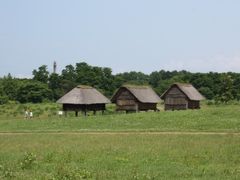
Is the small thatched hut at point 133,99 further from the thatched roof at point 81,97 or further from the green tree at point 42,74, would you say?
the green tree at point 42,74

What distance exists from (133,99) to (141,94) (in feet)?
6.02

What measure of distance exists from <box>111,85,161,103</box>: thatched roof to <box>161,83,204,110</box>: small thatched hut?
3.02m

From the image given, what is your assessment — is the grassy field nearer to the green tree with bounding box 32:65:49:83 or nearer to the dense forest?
the dense forest

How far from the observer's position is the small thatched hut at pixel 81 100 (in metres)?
57.2

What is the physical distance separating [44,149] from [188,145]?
7167 millimetres

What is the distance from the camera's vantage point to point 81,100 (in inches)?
2243

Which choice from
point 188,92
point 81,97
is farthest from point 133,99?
point 188,92

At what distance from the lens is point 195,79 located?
10419 centimetres

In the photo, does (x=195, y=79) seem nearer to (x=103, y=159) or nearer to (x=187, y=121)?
(x=187, y=121)

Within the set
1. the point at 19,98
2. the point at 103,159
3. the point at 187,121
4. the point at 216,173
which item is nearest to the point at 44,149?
the point at 103,159

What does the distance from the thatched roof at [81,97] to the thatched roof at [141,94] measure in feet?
12.3

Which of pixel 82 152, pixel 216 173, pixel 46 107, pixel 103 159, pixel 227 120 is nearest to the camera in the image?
pixel 216 173

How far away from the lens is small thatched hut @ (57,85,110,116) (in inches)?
2251

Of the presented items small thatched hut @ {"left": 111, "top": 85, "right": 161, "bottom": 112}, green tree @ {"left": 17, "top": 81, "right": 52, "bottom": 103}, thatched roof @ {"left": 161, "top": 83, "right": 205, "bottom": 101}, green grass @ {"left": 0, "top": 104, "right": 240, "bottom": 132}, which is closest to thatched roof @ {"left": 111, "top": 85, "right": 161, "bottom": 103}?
small thatched hut @ {"left": 111, "top": 85, "right": 161, "bottom": 112}
